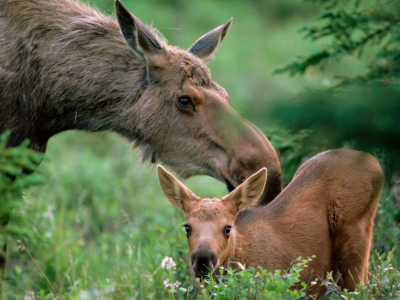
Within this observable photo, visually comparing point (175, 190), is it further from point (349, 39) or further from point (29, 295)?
point (349, 39)

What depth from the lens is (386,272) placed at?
480 cm

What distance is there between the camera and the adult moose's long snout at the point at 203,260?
4.11m

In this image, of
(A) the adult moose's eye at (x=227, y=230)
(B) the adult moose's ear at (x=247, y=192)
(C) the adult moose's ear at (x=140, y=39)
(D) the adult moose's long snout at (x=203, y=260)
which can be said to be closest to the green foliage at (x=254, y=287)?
(D) the adult moose's long snout at (x=203, y=260)

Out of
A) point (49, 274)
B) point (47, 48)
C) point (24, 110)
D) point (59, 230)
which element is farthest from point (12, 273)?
point (47, 48)

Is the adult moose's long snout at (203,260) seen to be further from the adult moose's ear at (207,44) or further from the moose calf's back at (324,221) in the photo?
the adult moose's ear at (207,44)

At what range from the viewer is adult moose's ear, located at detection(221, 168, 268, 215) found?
175 inches

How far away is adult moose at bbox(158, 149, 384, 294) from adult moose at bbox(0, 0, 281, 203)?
0.73 ft

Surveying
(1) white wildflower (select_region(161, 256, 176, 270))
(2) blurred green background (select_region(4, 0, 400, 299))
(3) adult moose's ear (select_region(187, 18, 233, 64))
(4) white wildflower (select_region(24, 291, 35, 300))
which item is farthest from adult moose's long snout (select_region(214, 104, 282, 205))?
(4) white wildflower (select_region(24, 291, 35, 300))

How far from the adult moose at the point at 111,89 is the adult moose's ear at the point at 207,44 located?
395 millimetres

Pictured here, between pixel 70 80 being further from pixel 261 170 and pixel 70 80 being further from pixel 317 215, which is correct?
pixel 317 215

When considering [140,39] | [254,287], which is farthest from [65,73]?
[254,287]

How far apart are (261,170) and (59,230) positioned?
3.15 meters

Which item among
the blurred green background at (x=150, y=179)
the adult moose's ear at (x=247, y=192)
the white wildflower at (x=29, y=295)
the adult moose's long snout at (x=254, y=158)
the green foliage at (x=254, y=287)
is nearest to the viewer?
the blurred green background at (x=150, y=179)

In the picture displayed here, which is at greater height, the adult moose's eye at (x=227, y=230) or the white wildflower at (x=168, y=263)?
the adult moose's eye at (x=227, y=230)
